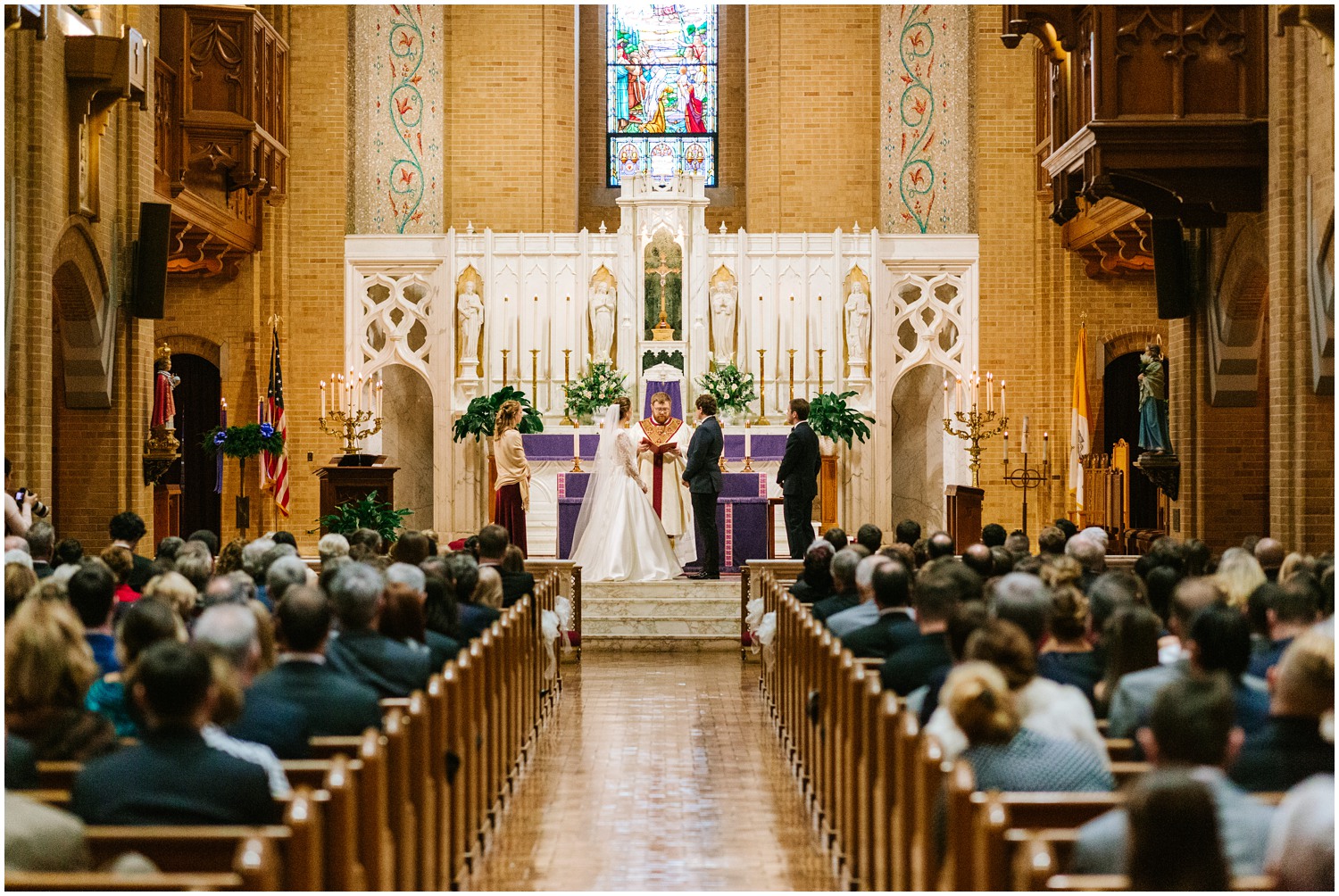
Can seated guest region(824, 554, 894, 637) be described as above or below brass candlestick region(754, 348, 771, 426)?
below

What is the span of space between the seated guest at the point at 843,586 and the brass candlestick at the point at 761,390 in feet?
32.2

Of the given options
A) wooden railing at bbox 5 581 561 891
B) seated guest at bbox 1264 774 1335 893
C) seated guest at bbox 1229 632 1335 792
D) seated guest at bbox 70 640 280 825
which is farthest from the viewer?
seated guest at bbox 1229 632 1335 792

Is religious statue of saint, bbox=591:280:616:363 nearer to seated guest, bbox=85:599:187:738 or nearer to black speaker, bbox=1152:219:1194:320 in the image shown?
black speaker, bbox=1152:219:1194:320

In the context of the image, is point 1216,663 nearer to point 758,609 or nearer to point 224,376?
point 758,609

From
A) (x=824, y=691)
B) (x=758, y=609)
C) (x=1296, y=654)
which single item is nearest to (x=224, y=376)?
(x=758, y=609)

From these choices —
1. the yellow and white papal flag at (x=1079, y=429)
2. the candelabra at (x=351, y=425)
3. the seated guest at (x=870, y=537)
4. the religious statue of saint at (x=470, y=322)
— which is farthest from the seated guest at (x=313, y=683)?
the yellow and white papal flag at (x=1079, y=429)

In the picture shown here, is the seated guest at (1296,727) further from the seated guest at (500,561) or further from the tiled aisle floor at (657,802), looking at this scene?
the seated guest at (500,561)

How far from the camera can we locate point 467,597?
7691 millimetres

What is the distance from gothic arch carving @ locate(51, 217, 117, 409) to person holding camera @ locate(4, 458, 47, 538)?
1952 millimetres

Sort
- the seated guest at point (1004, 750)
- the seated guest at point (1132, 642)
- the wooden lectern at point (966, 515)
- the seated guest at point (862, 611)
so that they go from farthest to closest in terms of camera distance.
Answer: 1. the wooden lectern at point (966, 515)
2. the seated guest at point (862, 611)
3. the seated guest at point (1132, 642)
4. the seated guest at point (1004, 750)

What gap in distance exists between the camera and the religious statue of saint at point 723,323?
18.4 metres

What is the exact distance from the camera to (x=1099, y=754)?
3.97 meters

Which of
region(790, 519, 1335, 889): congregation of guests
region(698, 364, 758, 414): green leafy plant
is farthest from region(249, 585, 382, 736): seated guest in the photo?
region(698, 364, 758, 414): green leafy plant

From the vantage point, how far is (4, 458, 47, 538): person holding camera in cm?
914
